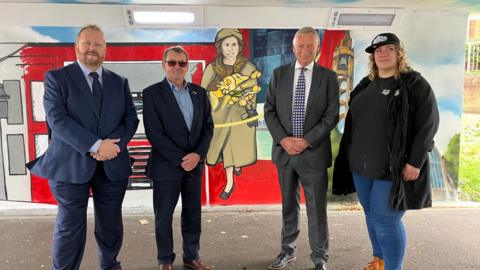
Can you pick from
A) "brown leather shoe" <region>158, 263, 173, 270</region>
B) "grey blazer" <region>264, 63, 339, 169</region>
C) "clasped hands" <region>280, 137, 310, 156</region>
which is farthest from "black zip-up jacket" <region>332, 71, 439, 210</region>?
"brown leather shoe" <region>158, 263, 173, 270</region>

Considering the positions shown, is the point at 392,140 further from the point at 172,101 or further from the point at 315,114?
the point at 172,101

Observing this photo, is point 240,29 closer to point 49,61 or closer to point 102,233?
point 49,61

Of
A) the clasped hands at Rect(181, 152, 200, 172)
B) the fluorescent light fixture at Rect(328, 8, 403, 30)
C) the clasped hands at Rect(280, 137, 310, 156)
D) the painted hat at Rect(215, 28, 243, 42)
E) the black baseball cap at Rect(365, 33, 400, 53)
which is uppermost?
the fluorescent light fixture at Rect(328, 8, 403, 30)

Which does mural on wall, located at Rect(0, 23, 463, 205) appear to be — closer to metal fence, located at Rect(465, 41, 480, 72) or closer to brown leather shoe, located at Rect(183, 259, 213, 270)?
metal fence, located at Rect(465, 41, 480, 72)

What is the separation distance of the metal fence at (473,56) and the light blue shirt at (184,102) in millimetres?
4541

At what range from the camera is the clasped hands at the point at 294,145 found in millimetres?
2998

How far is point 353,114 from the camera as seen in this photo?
9.41 feet

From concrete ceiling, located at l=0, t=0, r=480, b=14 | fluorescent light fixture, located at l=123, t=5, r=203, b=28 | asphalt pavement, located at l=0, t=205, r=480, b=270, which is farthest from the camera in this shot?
fluorescent light fixture, located at l=123, t=5, r=203, b=28

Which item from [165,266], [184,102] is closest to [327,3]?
[184,102]

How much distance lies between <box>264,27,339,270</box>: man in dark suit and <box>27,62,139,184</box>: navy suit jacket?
1.24 meters

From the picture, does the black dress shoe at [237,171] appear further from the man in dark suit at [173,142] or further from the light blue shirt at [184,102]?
the light blue shirt at [184,102]

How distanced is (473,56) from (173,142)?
16.4 feet

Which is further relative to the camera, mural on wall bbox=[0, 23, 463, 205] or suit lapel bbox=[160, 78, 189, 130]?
mural on wall bbox=[0, 23, 463, 205]

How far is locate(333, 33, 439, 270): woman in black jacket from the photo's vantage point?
255 centimetres
